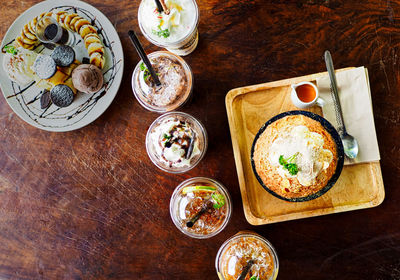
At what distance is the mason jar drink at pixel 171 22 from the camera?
1858 millimetres

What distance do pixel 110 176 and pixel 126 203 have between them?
7.9 inches

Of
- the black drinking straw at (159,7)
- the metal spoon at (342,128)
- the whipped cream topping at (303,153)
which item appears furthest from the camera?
the metal spoon at (342,128)

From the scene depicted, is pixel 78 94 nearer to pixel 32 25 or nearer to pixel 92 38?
pixel 92 38

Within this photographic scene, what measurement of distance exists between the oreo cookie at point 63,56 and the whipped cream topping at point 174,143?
69cm

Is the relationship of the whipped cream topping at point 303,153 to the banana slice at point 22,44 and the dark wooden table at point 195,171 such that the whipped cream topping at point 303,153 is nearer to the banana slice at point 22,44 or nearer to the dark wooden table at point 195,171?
the dark wooden table at point 195,171

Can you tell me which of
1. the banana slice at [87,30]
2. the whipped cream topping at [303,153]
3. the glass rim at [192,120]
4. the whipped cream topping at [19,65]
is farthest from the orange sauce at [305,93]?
the whipped cream topping at [19,65]

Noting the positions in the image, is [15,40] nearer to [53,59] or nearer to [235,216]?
[53,59]

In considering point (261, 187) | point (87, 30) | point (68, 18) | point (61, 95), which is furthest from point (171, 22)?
point (261, 187)

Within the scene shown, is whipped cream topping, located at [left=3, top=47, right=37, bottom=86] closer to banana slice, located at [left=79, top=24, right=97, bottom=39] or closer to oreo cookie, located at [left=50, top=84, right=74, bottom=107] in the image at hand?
oreo cookie, located at [left=50, top=84, right=74, bottom=107]

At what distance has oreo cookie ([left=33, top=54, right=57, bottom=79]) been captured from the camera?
207 cm

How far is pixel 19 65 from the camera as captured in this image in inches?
83.4

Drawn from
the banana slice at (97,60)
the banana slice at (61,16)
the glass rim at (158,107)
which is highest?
the banana slice at (61,16)

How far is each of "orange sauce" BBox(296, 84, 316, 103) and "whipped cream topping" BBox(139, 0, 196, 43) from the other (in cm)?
71

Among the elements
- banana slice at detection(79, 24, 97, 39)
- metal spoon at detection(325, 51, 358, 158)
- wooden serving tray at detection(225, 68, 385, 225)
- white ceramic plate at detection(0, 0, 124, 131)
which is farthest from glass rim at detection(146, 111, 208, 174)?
metal spoon at detection(325, 51, 358, 158)
